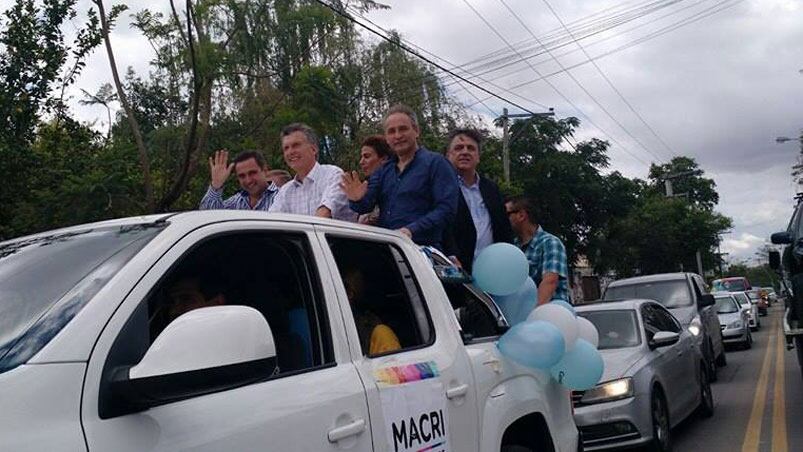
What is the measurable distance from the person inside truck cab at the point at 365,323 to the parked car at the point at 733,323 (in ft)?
62.1

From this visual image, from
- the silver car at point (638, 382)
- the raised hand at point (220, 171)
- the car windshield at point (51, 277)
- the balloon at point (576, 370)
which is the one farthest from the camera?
the silver car at point (638, 382)

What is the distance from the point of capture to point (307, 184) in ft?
18.2

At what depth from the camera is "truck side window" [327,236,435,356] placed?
3.67m

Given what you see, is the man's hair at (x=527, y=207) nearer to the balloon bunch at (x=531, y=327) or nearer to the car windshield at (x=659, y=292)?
the balloon bunch at (x=531, y=327)

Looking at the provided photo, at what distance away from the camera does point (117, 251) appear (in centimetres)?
272

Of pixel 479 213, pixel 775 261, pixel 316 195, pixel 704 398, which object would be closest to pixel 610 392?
pixel 479 213

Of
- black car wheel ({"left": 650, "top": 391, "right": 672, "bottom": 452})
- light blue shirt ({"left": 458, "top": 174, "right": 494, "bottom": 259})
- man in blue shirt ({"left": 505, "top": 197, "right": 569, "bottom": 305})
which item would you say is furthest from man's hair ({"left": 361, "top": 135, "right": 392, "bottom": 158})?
black car wheel ({"left": 650, "top": 391, "right": 672, "bottom": 452})

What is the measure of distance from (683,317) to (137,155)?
31.4 feet

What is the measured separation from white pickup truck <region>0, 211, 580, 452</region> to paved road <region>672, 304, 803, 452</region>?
5201 millimetres

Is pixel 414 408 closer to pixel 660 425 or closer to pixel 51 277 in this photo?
pixel 51 277

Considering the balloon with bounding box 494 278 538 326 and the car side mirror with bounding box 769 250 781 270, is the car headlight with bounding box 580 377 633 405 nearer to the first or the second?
the balloon with bounding box 494 278 538 326

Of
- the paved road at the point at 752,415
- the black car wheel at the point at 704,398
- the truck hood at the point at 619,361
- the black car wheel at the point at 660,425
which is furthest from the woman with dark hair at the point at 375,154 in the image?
the black car wheel at the point at 704,398

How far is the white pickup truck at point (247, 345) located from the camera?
7.44 feet

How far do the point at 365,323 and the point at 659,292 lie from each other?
12321 mm
